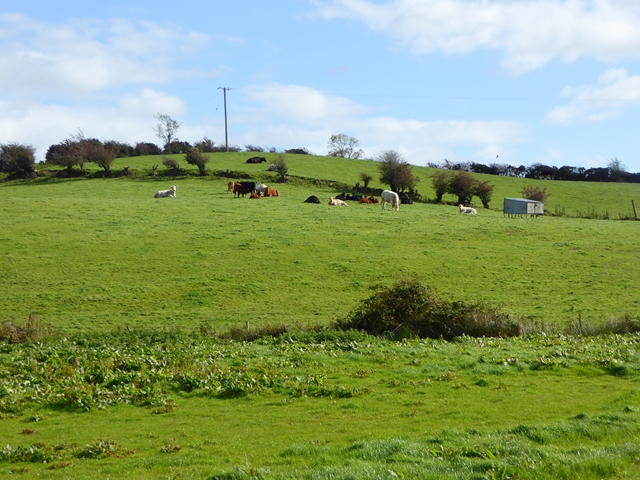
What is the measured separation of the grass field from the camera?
8.66m

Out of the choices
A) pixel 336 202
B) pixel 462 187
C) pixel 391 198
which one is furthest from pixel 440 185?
pixel 336 202

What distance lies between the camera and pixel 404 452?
27.2ft

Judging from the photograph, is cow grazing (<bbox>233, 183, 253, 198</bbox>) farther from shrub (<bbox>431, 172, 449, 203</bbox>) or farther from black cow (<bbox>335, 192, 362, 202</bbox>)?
shrub (<bbox>431, 172, 449, 203</bbox>)

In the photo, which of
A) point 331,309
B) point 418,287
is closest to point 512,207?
point 331,309

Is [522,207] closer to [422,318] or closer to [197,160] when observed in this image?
[197,160]

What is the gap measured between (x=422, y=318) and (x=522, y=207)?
36.3m

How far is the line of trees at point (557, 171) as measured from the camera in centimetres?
11331

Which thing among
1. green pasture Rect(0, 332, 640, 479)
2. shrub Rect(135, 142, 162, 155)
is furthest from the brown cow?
shrub Rect(135, 142, 162, 155)

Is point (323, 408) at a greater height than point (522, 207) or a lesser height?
lesser

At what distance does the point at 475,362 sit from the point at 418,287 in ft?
20.1

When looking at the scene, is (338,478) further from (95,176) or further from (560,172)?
(560,172)

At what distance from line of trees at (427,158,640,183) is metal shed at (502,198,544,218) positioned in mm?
57361

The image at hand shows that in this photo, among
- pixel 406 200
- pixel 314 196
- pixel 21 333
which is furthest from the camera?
pixel 406 200

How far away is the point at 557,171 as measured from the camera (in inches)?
4747
